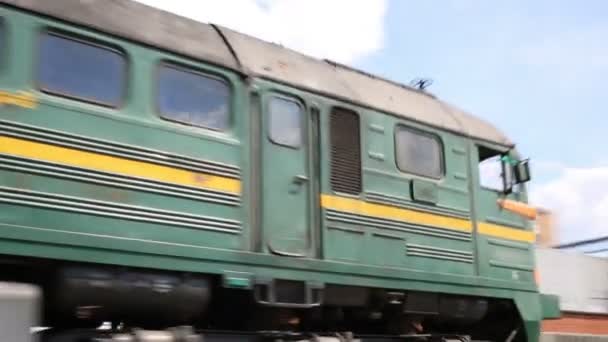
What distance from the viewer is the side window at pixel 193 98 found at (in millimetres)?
6789

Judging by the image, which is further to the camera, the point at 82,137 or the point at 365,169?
the point at 365,169

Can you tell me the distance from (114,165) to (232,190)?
123cm

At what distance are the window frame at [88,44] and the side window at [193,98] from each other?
1.12ft

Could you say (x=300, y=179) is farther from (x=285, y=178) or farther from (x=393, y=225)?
(x=393, y=225)

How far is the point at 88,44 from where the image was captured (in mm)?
6348

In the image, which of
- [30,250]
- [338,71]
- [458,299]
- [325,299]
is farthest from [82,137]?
[458,299]

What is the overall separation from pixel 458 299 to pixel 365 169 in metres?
2.10

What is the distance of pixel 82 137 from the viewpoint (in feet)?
20.0

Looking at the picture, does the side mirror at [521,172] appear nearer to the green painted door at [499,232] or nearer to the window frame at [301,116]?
the green painted door at [499,232]

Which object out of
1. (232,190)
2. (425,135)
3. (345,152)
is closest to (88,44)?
(232,190)

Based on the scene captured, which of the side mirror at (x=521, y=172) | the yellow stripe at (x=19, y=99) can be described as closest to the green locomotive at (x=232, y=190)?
the yellow stripe at (x=19, y=99)

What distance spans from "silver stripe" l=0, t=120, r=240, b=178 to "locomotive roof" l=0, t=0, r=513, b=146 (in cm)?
97

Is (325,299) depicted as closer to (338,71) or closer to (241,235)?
(241,235)

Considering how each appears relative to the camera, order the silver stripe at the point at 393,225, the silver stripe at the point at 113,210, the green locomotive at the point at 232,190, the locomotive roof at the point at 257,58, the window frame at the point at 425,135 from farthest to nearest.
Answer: the window frame at the point at 425,135 < the silver stripe at the point at 393,225 < the locomotive roof at the point at 257,58 < the green locomotive at the point at 232,190 < the silver stripe at the point at 113,210
